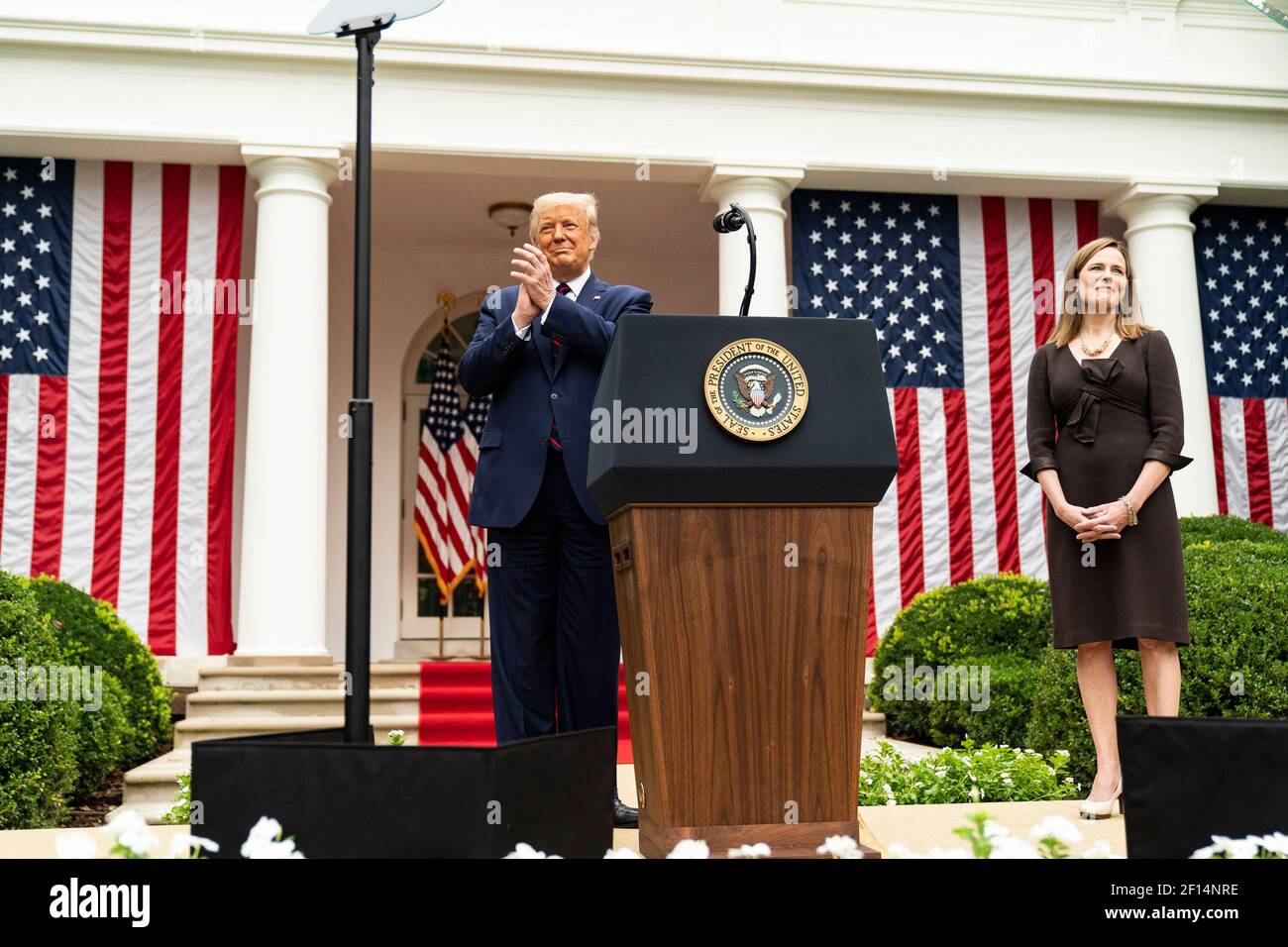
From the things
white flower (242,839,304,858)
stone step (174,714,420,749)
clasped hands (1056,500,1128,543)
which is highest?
clasped hands (1056,500,1128,543)

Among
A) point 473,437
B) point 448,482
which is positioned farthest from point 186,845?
point 473,437

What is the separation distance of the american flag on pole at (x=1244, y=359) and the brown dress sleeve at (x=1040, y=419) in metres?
7.94

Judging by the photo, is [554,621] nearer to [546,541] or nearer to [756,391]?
[546,541]

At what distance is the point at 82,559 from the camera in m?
10.2

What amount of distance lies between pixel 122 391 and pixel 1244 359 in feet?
33.3

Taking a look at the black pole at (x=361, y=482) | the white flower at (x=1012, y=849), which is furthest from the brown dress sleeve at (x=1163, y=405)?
the black pole at (x=361, y=482)

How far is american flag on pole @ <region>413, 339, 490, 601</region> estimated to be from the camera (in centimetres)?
1291

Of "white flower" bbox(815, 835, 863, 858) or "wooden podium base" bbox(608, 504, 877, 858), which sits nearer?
"white flower" bbox(815, 835, 863, 858)

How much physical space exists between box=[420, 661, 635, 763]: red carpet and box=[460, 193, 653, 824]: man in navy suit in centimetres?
508

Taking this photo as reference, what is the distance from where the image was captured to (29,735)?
6.39m

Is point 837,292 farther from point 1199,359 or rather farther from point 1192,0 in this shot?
point 1192,0

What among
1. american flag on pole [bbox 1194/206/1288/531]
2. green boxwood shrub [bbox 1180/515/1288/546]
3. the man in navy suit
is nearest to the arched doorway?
green boxwood shrub [bbox 1180/515/1288/546]

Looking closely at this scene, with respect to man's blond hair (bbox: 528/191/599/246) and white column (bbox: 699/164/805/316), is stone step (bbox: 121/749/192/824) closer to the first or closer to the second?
man's blond hair (bbox: 528/191/599/246)
